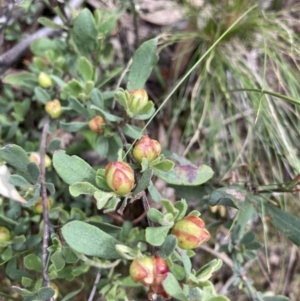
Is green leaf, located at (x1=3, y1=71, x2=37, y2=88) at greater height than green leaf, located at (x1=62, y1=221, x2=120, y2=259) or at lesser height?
greater

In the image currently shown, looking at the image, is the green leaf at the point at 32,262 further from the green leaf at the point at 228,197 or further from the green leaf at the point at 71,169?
the green leaf at the point at 228,197

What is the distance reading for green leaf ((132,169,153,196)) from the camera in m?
0.81

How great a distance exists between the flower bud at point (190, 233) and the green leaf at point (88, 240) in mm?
139

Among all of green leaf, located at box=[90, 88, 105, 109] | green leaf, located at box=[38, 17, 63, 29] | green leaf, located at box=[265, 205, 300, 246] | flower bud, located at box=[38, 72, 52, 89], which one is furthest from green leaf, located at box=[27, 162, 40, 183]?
green leaf, located at box=[265, 205, 300, 246]

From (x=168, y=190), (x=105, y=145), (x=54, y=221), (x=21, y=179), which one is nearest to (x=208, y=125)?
(x=168, y=190)

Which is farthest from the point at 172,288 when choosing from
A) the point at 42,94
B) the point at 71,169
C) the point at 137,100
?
the point at 42,94

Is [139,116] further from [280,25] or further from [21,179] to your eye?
[280,25]

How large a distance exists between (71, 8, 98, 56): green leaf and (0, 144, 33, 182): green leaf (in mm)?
370

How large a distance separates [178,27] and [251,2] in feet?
1.01

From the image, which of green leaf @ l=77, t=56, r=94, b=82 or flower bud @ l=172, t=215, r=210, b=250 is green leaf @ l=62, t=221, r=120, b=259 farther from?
green leaf @ l=77, t=56, r=94, b=82

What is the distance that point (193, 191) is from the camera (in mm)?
1222

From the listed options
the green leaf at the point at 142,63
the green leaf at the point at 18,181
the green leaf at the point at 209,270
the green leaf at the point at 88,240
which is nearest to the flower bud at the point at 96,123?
the green leaf at the point at 142,63

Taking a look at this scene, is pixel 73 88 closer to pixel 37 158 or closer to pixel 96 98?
pixel 96 98

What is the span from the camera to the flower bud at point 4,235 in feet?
3.42
